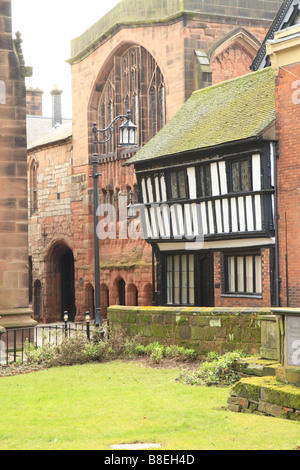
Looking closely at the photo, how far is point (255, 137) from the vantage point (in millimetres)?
18156

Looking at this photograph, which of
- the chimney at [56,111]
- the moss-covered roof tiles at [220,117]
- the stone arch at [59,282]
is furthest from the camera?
the chimney at [56,111]

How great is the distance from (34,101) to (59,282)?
16.5 m

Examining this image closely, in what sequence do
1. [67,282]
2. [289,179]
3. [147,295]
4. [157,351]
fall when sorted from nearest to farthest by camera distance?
[157,351]
[289,179]
[147,295]
[67,282]

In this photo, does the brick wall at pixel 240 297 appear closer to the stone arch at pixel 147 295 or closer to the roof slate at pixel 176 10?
the stone arch at pixel 147 295

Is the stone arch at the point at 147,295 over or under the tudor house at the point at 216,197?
under

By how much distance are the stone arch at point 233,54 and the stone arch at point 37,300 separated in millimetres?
14832

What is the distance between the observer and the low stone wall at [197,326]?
1245cm

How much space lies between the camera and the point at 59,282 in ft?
115

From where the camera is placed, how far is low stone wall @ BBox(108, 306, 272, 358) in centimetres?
1245

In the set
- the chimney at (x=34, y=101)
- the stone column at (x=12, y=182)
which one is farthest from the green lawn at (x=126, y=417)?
the chimney at (x=34, y=101)

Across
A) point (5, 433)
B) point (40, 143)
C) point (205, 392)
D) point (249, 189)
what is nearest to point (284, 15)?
point (249, 189)

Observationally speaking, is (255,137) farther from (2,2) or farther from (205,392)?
(205,392)

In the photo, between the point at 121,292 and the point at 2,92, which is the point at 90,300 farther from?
the point at 2,92

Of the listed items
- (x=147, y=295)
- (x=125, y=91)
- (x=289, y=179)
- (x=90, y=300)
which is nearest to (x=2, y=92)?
(x=289, y=179)
